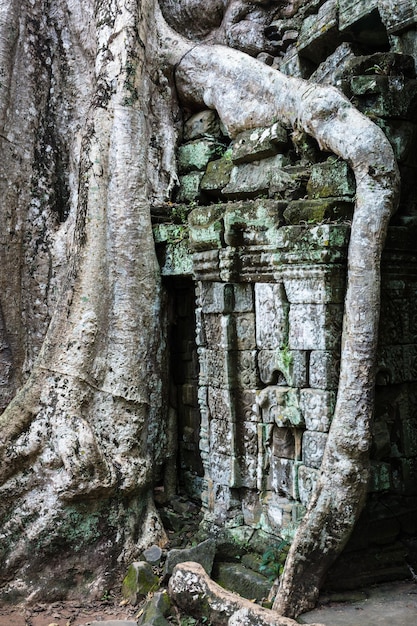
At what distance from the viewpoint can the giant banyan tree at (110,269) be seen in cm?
473

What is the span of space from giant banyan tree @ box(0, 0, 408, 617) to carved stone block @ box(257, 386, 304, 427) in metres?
0.48

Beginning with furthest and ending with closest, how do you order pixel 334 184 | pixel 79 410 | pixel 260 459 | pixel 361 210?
pixel 79 410 < pixel 260 459 < pixel 334 184 < pixel 361 210

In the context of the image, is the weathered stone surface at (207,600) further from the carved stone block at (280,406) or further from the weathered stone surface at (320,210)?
the weathered stone surface at (320,210)

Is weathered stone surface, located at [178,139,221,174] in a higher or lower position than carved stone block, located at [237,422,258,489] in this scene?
higher

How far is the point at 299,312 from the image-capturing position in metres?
5.09

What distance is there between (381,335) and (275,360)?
2.72ft

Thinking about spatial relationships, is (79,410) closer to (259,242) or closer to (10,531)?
(10,531)

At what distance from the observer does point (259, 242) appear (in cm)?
542

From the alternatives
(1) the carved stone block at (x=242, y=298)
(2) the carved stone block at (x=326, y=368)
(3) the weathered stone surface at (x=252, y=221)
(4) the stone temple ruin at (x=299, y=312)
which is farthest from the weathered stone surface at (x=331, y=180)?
(2) the carved stone block at (x=326, y=368)

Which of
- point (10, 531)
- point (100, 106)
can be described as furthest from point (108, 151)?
point (10, 531)

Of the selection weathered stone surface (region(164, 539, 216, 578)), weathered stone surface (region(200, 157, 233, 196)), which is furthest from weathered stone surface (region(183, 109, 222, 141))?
weathered stone surface (region(164, 539, 216, 578))

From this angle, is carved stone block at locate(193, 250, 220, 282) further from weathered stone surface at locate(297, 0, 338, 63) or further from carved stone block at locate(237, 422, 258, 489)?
weathered stone surface at locate(297, 0, 338, 63)

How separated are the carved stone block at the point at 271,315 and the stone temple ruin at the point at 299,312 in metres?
0.01

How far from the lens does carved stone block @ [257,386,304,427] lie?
5.12m
